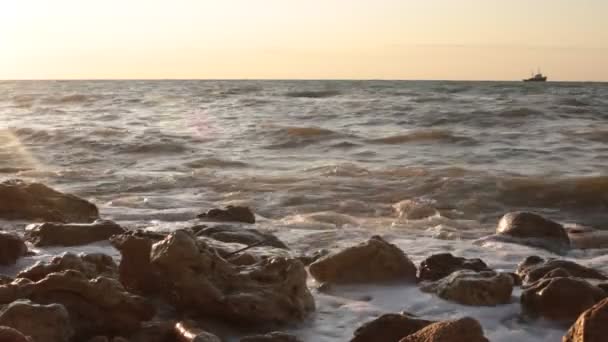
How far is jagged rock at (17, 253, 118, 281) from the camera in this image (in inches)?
148

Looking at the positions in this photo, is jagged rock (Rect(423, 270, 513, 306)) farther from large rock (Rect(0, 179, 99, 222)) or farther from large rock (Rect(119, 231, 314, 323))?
large rock (Rect(0, 179, 99, 222))

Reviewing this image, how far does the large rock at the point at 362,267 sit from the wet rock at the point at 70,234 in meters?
1.70

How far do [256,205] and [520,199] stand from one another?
9.51 feet

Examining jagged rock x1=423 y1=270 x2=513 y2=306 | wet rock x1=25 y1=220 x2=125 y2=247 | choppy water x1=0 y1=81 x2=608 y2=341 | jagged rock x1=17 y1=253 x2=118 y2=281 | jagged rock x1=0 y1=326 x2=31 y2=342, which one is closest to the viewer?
jagged rock x1=0 y1=326 x2=31 y2=342

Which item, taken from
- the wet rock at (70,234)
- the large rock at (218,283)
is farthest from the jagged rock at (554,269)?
the wet rock at (70,234)

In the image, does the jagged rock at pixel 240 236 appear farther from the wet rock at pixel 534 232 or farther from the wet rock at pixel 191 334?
the wet rock at pixel 191 334

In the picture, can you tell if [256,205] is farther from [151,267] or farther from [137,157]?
[137,157]

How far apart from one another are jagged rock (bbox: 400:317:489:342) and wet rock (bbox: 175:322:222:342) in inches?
29.7

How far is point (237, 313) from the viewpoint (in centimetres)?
349

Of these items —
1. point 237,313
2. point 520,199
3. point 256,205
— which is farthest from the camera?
point 520,199

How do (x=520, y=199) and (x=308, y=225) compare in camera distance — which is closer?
(x=308, y=225)

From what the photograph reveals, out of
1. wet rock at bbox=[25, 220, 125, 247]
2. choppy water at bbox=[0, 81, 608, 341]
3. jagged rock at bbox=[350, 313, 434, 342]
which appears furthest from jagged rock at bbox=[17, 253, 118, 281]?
jagged rock at bbox=[350, 313, 434, 342]

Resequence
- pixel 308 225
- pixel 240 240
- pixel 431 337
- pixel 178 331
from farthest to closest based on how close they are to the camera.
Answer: pixel 308 225, pixel 240 240, pixel 178 331, pixel 431 337

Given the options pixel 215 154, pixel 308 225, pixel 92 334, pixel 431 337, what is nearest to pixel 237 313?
pixel 92 334
